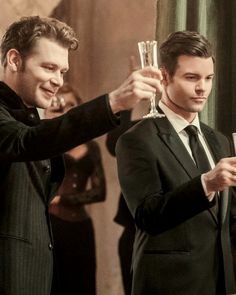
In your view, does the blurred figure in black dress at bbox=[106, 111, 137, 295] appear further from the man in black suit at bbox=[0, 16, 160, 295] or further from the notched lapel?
the man in black suit at bbox=[0, 16, 160, 295]

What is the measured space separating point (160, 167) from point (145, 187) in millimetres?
76

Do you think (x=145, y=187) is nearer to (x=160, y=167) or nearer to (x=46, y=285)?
(x=160, y=167)

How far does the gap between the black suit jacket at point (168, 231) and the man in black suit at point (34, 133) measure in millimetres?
278

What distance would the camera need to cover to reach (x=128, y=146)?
1.86 m

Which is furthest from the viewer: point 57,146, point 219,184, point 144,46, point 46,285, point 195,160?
point 195,160

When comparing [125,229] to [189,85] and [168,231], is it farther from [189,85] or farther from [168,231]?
[189,85]

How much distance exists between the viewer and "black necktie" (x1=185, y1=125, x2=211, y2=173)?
189 centimetres

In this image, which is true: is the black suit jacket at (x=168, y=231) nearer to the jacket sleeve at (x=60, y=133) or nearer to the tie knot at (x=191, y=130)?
the tie knot at (x=191, y=130)

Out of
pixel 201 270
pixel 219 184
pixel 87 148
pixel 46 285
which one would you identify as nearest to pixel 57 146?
pixel 46 285

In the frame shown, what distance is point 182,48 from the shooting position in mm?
1943

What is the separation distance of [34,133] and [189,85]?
801mm

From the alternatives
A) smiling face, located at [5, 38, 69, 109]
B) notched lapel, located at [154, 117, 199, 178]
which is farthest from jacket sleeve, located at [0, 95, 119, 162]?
notched lapel, located at [154, 117, 199, 178]

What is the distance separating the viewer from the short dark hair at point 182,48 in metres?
1.93

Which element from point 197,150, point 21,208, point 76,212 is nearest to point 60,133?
point 21,208
